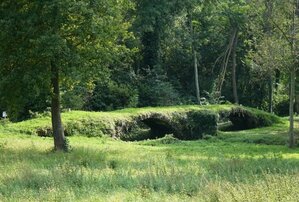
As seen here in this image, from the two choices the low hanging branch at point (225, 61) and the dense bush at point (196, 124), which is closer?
the dense bush at point (196, 124)

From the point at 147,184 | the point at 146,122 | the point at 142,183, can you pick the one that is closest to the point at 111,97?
the point at 146,122

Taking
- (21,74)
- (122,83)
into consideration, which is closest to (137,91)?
(122,83)

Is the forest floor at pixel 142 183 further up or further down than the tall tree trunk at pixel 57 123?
further down

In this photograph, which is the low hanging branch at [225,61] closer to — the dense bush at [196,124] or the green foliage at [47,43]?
the dense bush at [196,124]

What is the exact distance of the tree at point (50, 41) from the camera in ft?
56.8

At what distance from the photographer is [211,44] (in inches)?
2362

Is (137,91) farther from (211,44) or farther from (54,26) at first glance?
(54,26)

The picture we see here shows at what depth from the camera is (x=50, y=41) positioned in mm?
16797

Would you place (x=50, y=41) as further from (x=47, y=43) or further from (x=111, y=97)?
(x=111, y=97)

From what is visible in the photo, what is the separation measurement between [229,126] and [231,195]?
41.0m

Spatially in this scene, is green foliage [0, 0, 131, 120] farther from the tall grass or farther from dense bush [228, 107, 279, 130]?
dense bush [228, 107, 279, 130]

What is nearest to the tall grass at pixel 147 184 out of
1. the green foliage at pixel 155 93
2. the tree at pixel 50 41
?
the tree at pixel 50 41

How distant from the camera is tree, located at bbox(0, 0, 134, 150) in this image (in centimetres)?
1731

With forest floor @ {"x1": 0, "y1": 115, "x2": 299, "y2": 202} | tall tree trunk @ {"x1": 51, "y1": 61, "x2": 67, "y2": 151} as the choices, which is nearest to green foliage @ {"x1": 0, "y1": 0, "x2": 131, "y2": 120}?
tall tree trunk @ {"x1": 51, "y1": 61, "x2": 67, "y2": 151}
